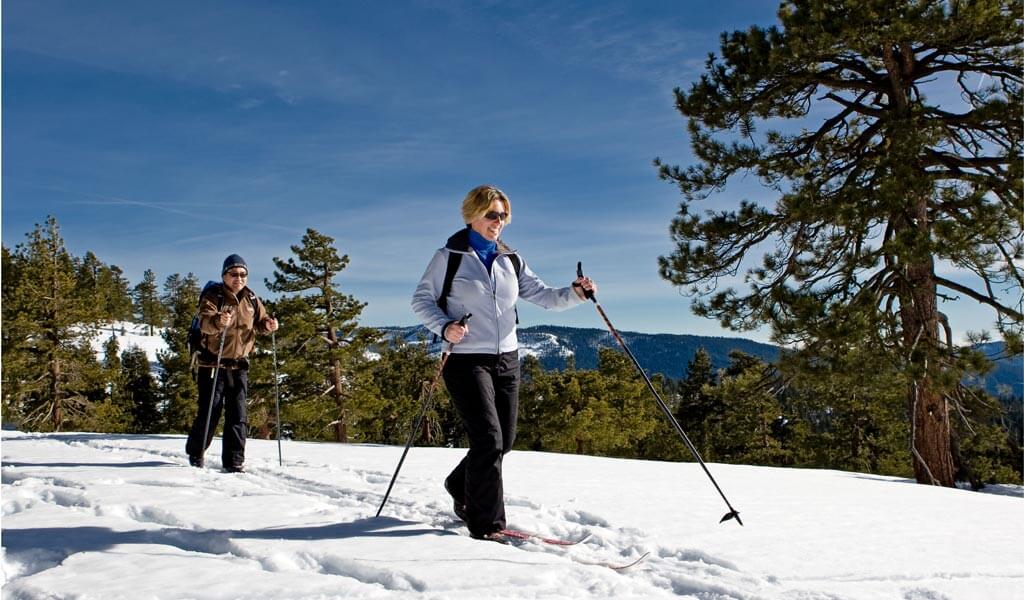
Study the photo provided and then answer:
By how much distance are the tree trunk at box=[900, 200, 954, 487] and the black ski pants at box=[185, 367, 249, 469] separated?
808 centimetres

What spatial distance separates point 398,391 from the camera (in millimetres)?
39406

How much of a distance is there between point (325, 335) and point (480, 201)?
73.0 feet

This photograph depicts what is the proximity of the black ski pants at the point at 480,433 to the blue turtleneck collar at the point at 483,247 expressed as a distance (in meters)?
0.55

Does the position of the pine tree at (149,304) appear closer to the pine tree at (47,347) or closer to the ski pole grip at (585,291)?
the pine tree at (47,347)

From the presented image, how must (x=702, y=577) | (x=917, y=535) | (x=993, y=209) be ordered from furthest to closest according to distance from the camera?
(x=993, y=209), (x=917, y=535), (x=702, y=577)

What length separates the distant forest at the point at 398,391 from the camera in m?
10.8

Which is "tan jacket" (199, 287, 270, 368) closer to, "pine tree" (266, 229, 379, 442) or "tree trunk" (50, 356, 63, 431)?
"pine tree" (266, 229, 379, 442)

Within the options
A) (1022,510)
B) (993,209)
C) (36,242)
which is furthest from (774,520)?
(36,242)

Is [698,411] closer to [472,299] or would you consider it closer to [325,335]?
[325,335]

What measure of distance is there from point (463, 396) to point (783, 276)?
8074 mm

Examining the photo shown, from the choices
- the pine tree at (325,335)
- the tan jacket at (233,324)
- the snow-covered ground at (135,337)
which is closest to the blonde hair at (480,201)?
the tan jacket at (233,324)

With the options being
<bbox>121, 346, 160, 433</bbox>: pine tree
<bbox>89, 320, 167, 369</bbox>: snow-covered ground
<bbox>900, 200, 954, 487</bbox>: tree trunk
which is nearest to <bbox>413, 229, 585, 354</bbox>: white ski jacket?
<bbox>900, 200, 954, 487</bbox>: tree trunk

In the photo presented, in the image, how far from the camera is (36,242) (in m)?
27.5

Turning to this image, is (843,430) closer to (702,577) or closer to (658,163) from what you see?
(658,163)
